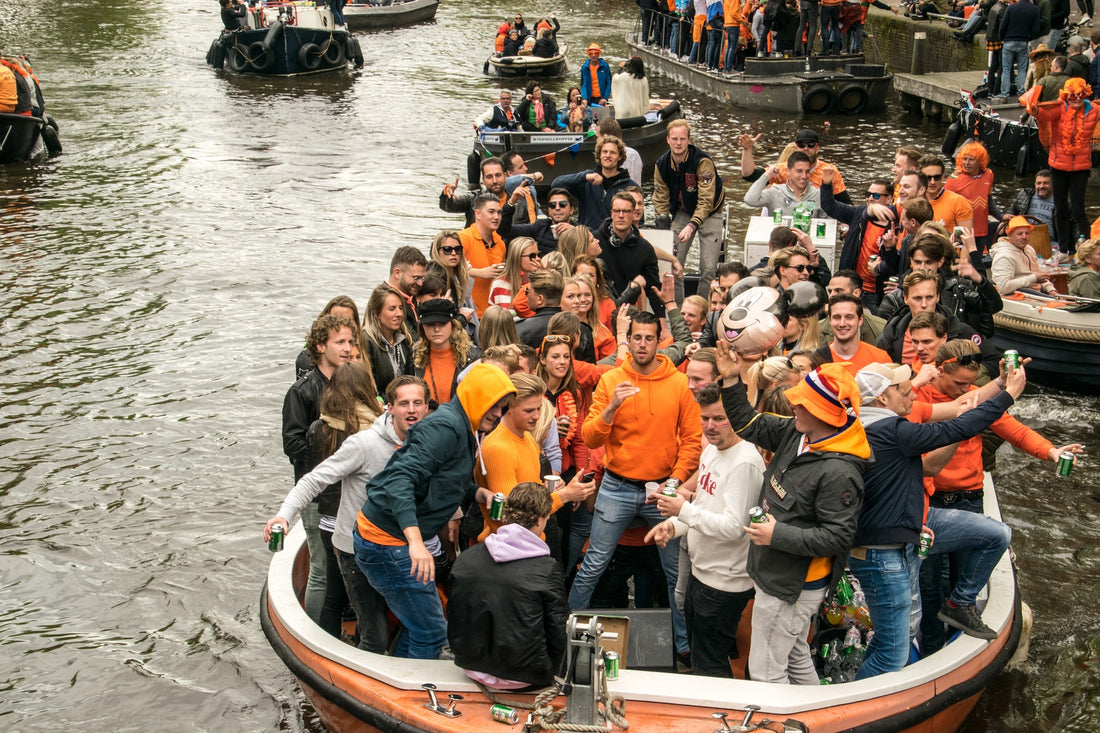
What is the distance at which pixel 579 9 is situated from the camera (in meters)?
40.8

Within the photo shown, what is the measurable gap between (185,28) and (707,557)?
113ft

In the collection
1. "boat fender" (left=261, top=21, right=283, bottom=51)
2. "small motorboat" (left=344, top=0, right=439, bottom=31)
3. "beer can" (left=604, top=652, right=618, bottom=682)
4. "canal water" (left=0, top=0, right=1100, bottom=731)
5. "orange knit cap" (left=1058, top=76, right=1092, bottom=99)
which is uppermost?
"small motorboat" (left=344, top=0, right=439, bottom=31)

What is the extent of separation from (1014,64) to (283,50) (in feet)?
58.7

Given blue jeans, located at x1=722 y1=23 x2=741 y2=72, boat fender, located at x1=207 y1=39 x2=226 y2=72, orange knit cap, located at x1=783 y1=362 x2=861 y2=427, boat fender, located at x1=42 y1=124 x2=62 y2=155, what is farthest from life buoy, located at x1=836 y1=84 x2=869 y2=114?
orange knit cap, located at x1=783 y1=362 x2=861 y2=427

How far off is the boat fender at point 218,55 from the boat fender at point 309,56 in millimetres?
1901

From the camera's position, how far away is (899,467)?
14.5 feet

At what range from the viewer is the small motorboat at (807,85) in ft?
69.3

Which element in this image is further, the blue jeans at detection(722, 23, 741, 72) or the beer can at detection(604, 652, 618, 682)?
the blue jeans at detection(722, 23, 741, 72)

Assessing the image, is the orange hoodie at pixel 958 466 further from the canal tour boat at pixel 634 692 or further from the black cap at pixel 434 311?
the black cap at pixel 434 311

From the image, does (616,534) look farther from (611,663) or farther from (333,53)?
(333,53)

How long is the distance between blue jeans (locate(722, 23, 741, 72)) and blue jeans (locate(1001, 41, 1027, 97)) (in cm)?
681

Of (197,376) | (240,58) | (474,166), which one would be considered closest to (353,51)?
(240,58)

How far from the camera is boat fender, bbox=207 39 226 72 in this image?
2798 cm

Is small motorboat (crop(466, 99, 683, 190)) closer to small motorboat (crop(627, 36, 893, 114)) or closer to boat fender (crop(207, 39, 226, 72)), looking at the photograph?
small motorboat (crop(627, 36, 893, 114))
